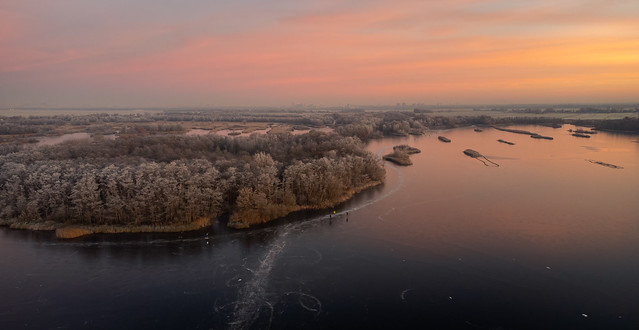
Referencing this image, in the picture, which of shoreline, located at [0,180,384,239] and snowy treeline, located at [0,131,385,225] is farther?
snowy treeline, located at [0,131,385,225]

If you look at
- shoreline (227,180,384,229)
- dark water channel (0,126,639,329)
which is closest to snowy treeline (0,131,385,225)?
shoreline (227,180,384,229)

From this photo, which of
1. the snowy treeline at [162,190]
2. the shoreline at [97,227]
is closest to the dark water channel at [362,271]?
the shoreline at [97,227]

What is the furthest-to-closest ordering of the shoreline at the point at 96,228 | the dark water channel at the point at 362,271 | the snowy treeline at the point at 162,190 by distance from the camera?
the snowy treeline at the point at 162,190
the shoreline at the point at 96,228
the dark water channel at the point at 362,271

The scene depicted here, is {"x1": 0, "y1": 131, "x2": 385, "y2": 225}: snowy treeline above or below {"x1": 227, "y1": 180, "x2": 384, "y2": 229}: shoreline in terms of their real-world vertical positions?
above

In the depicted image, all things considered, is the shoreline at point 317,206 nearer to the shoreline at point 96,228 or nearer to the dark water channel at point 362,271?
the dark water channel at point 362,271

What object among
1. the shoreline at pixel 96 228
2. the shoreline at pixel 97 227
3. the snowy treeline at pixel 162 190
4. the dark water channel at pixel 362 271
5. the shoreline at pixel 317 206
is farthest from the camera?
the shoreline at pixel 317 206

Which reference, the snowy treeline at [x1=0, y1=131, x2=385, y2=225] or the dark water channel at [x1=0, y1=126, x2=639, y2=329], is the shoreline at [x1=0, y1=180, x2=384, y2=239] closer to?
the snowy treeline at [x1=0, y1=131, x2=385, y2=225]

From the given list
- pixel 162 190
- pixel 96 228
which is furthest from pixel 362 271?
pixel 96 228

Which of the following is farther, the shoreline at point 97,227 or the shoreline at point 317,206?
the shoreline at point 317,206

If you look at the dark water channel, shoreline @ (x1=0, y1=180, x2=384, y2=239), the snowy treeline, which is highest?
the snowy treeline

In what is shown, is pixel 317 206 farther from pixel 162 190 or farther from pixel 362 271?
pixel 162 190
